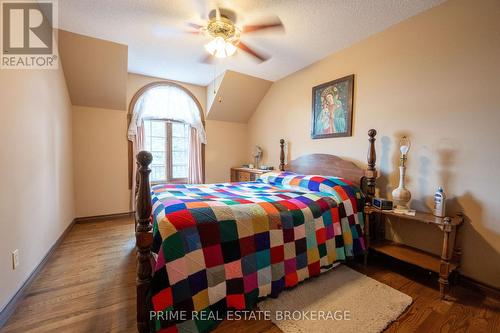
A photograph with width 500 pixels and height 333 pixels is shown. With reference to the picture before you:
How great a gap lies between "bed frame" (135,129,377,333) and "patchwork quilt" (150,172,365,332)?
6cm

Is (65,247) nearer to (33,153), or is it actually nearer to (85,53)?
(33,153)

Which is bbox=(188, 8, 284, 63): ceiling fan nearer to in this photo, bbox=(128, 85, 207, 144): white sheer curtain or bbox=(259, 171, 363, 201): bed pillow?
bbox=(259, 171, 363, 201): bed pillow

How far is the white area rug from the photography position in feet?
4.50

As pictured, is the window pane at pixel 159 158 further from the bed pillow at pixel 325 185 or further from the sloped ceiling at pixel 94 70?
the bed pillow at pixel 325 185

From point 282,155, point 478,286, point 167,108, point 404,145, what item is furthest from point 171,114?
point 478,286

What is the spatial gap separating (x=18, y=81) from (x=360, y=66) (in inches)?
130

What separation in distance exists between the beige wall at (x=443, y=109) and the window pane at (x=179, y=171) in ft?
9.72

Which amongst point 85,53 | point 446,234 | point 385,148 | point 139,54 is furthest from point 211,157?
point 446,234

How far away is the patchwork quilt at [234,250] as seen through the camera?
119 cm

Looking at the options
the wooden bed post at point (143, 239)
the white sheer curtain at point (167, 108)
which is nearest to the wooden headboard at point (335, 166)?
the white sheer curtain at point (167, 108)

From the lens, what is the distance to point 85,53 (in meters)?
2.71

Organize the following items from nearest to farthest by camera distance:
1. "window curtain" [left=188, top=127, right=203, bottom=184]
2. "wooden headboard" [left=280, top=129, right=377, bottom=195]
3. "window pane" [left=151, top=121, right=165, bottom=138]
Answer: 1. "wooden headboard" [left=280, top=129, right=377, bottom=195]
2. "window pane" [left=151, top=121, right=165, bottom=138]
3. "window curtain" [left=188, top=127, right=203, bottom=184]

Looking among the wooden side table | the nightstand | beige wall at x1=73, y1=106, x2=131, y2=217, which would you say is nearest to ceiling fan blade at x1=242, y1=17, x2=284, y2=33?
the wooden side table

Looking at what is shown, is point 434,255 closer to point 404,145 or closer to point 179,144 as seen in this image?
point 404,145
